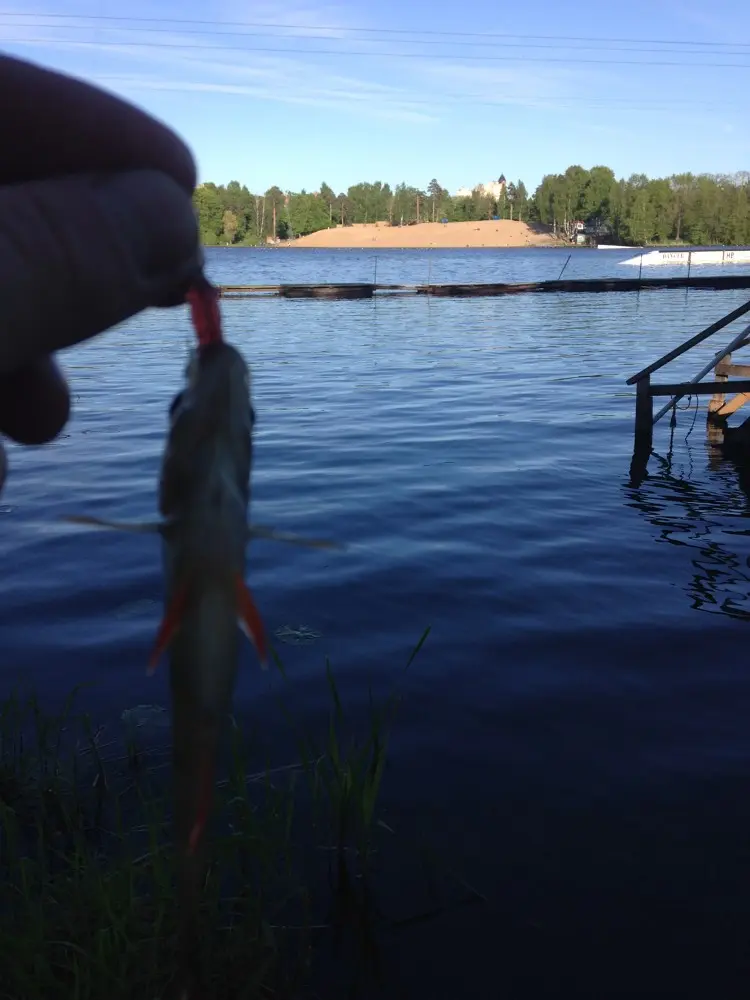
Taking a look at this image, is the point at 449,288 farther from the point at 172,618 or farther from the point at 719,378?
the point at 172,618

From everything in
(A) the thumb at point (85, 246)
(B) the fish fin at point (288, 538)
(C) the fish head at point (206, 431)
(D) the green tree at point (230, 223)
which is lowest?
(B) the fish fin at point (288, 538)

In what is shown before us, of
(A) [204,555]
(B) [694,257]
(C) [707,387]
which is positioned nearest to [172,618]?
(A) [204,555]

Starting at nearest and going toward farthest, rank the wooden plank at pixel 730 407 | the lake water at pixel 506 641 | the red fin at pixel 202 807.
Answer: the red fin at pixel 202 807 → the lake water at pixel 506 641 → the wooden plank at pixel 730 407

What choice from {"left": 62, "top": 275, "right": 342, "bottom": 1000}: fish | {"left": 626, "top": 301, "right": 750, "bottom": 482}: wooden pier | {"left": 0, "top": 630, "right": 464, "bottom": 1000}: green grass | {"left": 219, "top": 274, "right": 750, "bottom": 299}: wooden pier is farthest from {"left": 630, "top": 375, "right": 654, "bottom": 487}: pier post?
{"left": 219, "top": 274, "right": 750, "bottom": 299}: wooden pier

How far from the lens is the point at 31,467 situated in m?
13.3

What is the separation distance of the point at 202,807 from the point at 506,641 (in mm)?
6055

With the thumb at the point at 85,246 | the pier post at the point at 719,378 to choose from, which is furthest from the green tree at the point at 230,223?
the thumb at the point at 85,246

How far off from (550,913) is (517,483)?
27.7 feet

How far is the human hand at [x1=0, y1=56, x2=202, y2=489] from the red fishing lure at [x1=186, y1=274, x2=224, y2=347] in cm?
31

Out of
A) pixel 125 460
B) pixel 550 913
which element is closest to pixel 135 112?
pixel 550 913

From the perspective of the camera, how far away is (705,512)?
440 inches

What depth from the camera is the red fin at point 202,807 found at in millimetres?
1483

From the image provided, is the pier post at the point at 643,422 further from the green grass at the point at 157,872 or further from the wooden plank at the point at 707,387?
the green grass at the point at 157,872

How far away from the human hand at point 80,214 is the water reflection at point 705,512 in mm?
7140
